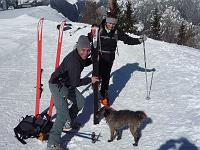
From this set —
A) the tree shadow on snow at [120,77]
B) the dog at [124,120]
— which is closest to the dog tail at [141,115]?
the dog at [124,120]

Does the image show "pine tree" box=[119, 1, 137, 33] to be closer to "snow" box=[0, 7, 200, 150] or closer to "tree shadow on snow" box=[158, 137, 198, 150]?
"snow" box=[0, 7, 200, 150]

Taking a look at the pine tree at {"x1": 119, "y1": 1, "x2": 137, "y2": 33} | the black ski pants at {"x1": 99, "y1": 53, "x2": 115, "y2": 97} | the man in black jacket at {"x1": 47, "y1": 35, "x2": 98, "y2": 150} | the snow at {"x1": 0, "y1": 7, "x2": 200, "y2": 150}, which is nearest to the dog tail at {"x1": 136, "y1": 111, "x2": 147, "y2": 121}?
the snow at {"x1": 0, "y1": 7, "x2": 200, "y2": 150}

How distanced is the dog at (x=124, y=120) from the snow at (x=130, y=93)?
0.25 m

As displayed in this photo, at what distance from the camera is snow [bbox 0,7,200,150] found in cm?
780

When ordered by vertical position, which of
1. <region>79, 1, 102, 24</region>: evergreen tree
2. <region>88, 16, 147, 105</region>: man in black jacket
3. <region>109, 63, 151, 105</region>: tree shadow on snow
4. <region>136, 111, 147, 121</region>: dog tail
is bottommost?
<region>79, 1, 102, 24</region>: evergreen tree

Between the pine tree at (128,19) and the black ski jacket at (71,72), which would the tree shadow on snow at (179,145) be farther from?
the pine tree at (128,19)

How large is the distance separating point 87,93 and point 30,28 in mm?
13650

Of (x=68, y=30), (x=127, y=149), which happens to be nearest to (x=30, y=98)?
(x=127, y=149)

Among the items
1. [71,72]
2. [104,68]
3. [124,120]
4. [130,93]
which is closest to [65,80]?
[71,72]

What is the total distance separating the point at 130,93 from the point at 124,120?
153 inches

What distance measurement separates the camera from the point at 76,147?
7.64 metres

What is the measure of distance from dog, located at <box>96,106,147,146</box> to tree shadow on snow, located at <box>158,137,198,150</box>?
58 centimetres

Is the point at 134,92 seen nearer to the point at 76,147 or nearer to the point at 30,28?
the point at 76,147

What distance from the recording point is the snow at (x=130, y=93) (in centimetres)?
780
